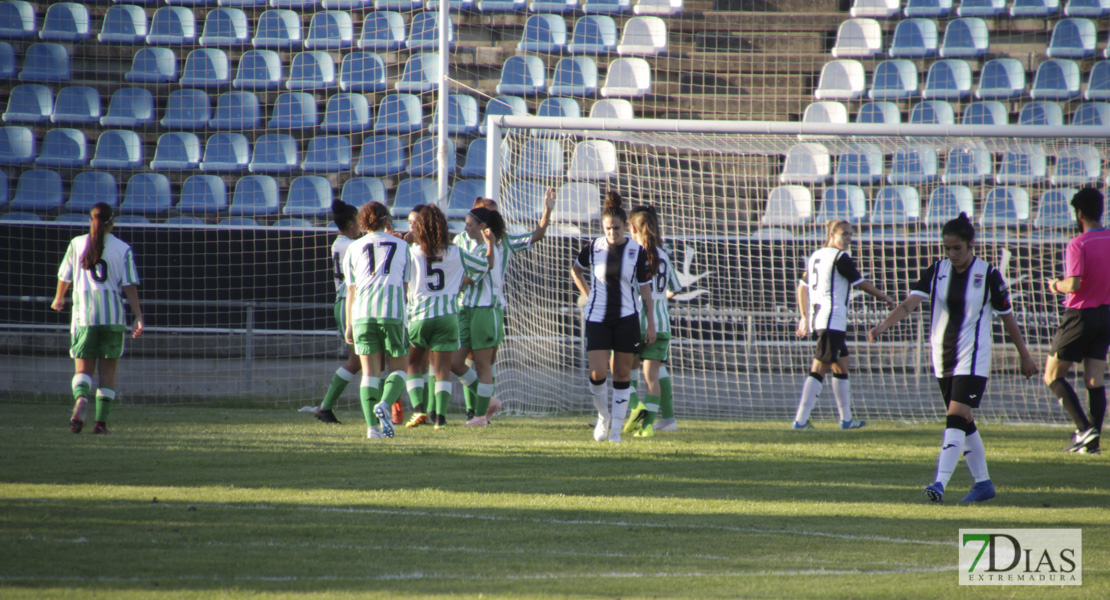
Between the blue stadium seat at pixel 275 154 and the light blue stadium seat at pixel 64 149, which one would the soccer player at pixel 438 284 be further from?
the light blue stadium seat at pixel 64 149

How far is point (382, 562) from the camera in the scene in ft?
11.9

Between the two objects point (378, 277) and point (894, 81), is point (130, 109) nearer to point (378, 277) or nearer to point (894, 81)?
point (378, 277)

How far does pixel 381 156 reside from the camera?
1542 centimetres

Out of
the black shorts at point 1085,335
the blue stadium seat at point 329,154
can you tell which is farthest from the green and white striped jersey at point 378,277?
the blue stadium seat at point 329,154

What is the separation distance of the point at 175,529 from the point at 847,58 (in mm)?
15742

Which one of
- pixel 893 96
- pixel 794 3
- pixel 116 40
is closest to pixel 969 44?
pixel 893 96

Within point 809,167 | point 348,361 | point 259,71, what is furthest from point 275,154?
point 809,167

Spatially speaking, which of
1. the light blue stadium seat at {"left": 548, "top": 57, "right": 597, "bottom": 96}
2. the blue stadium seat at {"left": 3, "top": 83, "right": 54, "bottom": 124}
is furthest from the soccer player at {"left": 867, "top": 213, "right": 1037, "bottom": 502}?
the blue stadium seat at {"left": 3, "top": 83, "right": 54, "bottom": 124}

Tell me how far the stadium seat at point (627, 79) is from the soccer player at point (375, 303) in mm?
9720

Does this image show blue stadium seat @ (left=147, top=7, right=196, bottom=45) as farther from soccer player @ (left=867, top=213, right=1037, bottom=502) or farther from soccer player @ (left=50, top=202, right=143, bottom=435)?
soccer player @ (left=867, top=213, right=1037, bottom=502)

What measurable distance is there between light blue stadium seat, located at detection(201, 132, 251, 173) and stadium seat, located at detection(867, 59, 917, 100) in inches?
415

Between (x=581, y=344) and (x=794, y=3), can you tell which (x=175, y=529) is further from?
(x=794, y=3)

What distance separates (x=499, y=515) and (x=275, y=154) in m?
12.7

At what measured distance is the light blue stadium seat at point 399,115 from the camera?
597 inches
